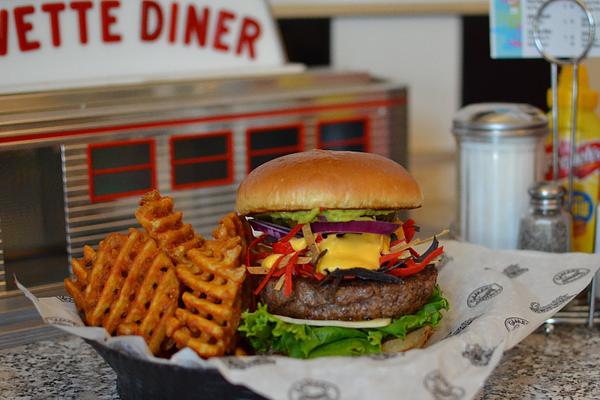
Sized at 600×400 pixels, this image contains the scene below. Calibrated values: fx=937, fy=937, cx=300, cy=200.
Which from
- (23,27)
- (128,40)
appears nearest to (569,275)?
(128,40)

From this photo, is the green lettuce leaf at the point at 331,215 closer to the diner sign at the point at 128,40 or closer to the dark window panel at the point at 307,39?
the diner sign at the point at 128,40

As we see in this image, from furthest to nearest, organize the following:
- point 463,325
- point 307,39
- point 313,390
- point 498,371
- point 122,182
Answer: point 307,39 → point 122,182 → point 498,371 → point 463,325 → point 313,390

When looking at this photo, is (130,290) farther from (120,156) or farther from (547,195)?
(547,195)

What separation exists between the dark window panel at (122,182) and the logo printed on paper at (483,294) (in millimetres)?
758

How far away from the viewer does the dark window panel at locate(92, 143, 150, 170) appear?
199 centimetres

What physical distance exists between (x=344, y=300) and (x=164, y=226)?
0.34 m

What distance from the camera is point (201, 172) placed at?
215 centimetres

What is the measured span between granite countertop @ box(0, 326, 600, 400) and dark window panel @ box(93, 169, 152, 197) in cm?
32

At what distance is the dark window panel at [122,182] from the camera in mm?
2002

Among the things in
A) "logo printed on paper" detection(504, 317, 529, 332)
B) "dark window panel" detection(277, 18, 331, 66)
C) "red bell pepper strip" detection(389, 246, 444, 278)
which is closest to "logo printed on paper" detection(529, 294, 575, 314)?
"logo printed on paper" detection(504, 317, 529, 332)

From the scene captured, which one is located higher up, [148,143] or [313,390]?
[148,143]

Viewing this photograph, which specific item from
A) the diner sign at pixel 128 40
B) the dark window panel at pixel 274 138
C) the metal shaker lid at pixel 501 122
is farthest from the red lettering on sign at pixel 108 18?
the metal shaker lid at pixel 501 122

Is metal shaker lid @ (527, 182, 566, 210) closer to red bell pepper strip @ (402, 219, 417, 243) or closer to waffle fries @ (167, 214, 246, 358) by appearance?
red bell pepper strip @ (402, 219, 417, 243)

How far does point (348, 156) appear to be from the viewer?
158 centimetres
